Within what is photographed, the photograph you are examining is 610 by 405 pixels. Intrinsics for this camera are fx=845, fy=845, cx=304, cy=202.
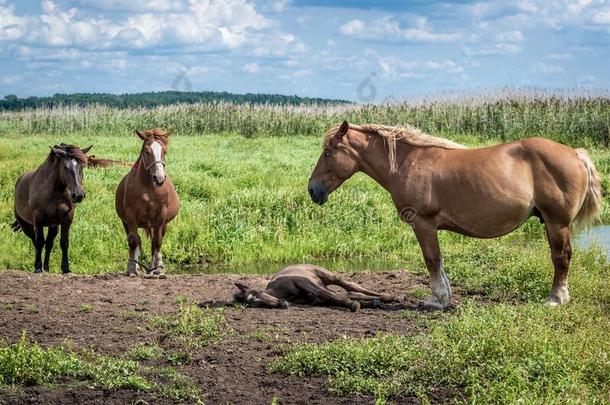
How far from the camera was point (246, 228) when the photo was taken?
14875 millimetres

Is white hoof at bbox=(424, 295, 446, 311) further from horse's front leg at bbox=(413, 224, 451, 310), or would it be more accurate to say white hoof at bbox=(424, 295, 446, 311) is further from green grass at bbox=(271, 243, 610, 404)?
green grass at bbox=(271, 243, 610, 404)

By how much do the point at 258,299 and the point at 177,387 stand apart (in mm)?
2783

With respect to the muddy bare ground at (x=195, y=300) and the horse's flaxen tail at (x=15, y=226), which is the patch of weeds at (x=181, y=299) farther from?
the horse's flaxen tail at (x=15, y=226)

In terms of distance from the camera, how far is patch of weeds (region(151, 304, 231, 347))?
7.75 meters

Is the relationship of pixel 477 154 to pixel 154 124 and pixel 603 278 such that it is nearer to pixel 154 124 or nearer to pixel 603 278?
pixel 603 278

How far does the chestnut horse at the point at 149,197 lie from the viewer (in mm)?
11242

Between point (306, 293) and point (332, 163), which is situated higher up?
point (332, 163)

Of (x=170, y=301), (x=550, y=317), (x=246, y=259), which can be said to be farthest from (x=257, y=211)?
(x=550, y=317)

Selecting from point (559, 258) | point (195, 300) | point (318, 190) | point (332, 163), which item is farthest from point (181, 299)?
point (559, 258)

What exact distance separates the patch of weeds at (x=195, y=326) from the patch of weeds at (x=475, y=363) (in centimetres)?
87

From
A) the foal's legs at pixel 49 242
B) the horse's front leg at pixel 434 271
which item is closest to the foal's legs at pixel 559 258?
the horse's front leg at pixel 434 271

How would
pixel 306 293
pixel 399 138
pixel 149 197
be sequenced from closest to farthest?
pixel 306 293 → pixel 399 138 → pixel 149 197

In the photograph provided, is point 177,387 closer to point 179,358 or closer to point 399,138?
point 179,358

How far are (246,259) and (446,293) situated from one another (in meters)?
5.42
